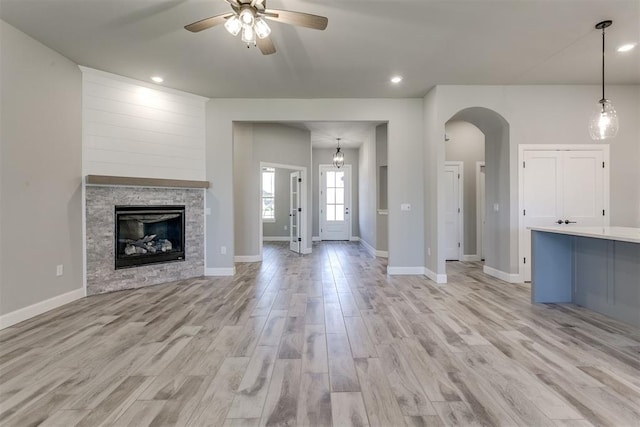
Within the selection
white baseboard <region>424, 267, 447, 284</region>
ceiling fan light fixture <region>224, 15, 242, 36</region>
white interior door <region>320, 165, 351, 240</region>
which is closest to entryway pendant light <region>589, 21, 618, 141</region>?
white baseboard <region>424, 267, 447, 284</region>

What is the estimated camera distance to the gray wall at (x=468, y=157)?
653 cm

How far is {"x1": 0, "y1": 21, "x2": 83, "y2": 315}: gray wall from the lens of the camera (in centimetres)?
306

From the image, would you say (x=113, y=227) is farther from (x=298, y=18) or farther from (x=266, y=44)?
(x=298, y=18)

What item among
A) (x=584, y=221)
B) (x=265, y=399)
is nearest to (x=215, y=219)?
(x=265, y=399)

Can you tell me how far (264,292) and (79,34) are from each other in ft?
11.6

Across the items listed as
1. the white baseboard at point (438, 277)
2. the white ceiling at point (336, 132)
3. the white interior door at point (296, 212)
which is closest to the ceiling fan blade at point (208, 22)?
the white ceiling at point (336, 132)

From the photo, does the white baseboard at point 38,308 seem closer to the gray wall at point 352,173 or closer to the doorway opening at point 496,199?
the doorway opening at point 496,199

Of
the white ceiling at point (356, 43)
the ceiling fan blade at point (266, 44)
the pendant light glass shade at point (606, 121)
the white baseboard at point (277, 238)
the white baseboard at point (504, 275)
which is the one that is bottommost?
the white baseboard at point (504, 275)

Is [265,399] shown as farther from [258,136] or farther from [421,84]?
[258,136]

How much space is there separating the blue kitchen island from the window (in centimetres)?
792

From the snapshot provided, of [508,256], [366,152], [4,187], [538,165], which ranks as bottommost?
[508,256]

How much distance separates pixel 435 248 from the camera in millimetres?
4762

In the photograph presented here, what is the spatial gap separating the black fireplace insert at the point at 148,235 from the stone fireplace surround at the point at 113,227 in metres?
0.08

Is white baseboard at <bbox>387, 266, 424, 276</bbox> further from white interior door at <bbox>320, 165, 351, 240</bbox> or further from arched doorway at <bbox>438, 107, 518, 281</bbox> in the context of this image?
white interior door at <bbox>320, 165, 351, 240</bbox>
